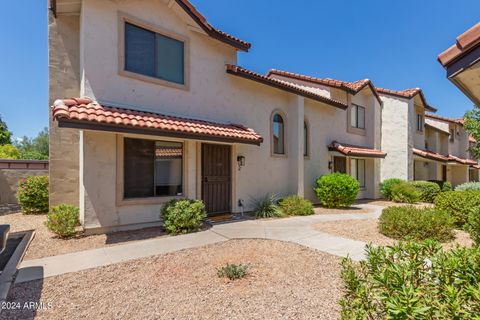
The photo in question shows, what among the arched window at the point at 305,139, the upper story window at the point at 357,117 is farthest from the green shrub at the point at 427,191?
the arched window at the point at 305,139

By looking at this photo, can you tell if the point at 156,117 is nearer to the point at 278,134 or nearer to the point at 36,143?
the point at 278,134

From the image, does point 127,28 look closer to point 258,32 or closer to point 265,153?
point 265,153

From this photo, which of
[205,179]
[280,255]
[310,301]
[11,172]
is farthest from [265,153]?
[11,172]

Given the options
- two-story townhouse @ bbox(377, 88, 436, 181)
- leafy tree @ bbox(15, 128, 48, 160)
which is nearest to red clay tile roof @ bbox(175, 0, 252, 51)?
two-story townhouse @ bbox(377, 88, 436, 181)

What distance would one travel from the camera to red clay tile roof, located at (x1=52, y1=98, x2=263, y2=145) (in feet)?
20.7

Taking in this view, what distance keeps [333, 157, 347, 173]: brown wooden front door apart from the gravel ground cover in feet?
36.1

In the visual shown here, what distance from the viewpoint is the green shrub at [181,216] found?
7762 mm

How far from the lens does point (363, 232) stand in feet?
26.5

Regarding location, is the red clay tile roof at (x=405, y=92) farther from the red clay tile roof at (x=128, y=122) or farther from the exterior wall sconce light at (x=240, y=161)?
the red clay tile roof at (x=128, y=122)

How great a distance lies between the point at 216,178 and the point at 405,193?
1340 centimetres

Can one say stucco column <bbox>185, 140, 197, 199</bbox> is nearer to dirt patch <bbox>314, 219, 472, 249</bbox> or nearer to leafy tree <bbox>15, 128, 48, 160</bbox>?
dirt patch <bbox>314, 219, 472, 249</bbox>

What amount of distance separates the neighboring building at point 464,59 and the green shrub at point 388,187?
52.1 feet

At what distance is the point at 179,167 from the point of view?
9.36 m

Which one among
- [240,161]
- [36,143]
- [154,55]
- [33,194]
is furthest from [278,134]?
[36,143]
